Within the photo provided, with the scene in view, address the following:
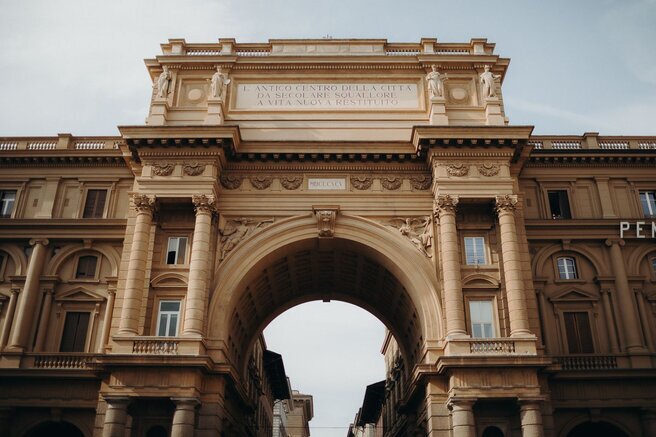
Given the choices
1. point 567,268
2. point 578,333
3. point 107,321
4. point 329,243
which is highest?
point 329,243

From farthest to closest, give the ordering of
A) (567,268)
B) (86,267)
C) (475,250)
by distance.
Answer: (86,267) < (567,268) < (475,250)

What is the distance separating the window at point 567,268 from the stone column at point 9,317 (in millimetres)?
28524

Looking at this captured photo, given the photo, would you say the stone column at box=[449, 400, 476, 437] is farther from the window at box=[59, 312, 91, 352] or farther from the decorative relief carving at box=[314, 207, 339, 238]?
the window at box=[59, 312, 91, 352]

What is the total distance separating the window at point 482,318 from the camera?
96.1 ft

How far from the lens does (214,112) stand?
33.0 metres

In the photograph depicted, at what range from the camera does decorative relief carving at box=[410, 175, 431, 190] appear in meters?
32.3

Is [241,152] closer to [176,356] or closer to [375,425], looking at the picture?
[176,356]

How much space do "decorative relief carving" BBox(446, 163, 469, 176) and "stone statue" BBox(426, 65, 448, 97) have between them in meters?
4.47

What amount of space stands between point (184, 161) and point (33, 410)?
14.0 metres

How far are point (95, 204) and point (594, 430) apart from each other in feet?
94.4

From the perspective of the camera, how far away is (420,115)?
34.2 m

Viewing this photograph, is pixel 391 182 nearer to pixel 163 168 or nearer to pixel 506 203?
pixel 506 203

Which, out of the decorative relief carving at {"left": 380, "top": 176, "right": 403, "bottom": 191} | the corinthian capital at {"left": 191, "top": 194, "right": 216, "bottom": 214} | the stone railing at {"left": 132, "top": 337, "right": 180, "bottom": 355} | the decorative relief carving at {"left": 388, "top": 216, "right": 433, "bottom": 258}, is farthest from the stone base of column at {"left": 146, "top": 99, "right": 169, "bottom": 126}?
the decorative relief carving at {"left": 388, "top": 216, "right": 433, "bottom": 258}

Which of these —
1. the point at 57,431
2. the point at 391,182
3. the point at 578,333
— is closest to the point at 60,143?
the point at 57,431
